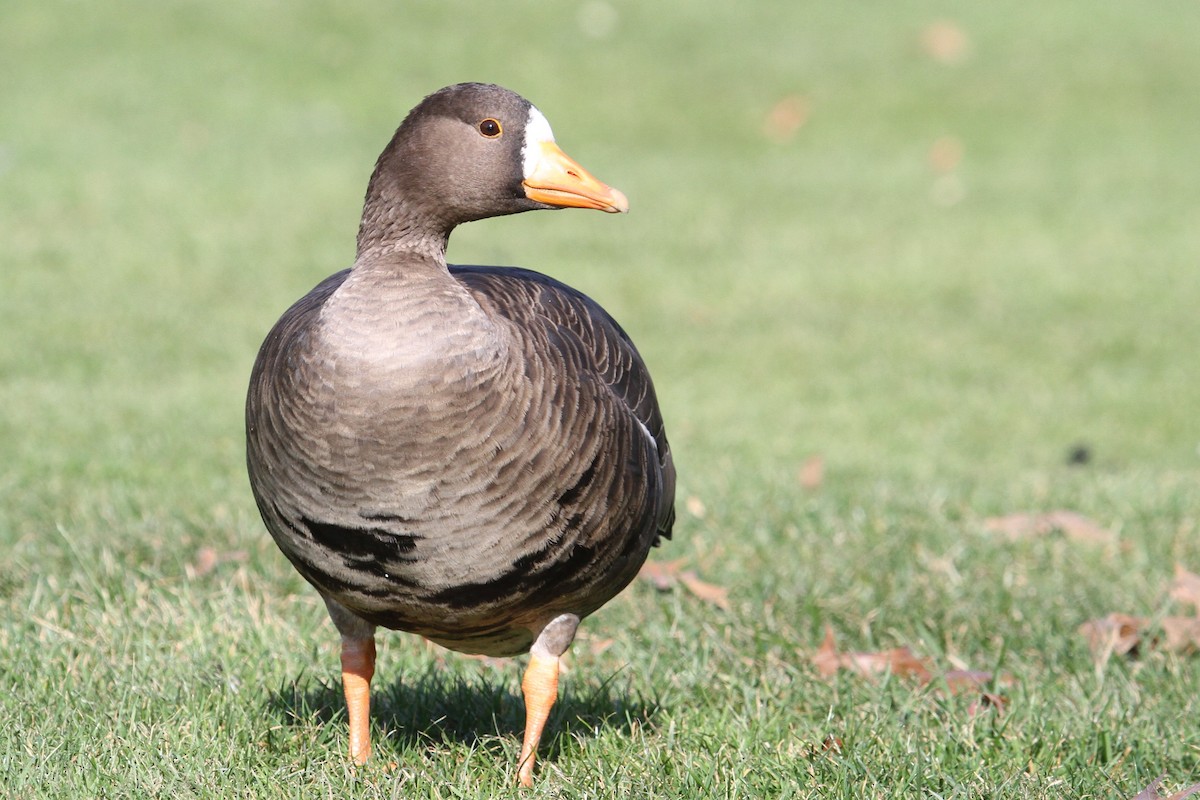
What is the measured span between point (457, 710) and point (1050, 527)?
307 cm

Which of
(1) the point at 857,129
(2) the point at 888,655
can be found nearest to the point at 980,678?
(2) the point at 888,655

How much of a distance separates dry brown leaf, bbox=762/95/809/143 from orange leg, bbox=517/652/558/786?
41.7ft

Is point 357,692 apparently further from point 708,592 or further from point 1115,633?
point 1115,633

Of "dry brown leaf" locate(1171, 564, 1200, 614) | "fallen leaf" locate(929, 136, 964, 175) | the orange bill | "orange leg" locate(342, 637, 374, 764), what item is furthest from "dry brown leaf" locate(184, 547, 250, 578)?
"fallen leaf" locate(929, 136, 964, 175)

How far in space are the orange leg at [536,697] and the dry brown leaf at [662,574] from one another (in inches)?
59.2

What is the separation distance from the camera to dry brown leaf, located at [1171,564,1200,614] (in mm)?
5121

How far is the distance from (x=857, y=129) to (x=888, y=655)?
39.6ft

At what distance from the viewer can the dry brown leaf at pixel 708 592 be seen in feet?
16.8

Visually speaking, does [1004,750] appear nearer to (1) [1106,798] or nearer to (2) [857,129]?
(1) [1106,798]

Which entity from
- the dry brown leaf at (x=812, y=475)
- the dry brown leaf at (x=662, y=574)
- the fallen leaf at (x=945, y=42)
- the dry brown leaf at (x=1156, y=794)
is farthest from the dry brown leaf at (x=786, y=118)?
the dry brown leaf at (x=1156, y=794)

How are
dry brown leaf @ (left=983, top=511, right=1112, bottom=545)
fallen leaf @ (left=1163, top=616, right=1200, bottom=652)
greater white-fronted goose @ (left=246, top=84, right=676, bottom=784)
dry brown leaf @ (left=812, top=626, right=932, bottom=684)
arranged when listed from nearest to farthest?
greater white-fronted goose @ (left=246, top=84, right=676, bottom=784) → dry brown leaf @ (left=812, top=626, right=932, bottom=684) → fallen leaf @ (left=1163, top=616, right=1200, bottom=652) → dry brown leaf @ (left=983, top=511, right=1112, bottom=545)

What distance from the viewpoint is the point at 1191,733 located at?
4.00 meters

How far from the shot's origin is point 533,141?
3.59 metres

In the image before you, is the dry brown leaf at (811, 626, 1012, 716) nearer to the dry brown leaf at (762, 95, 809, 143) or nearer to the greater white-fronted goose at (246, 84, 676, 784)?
the greater white-fronted goose at (246, 84, 676, 784)
